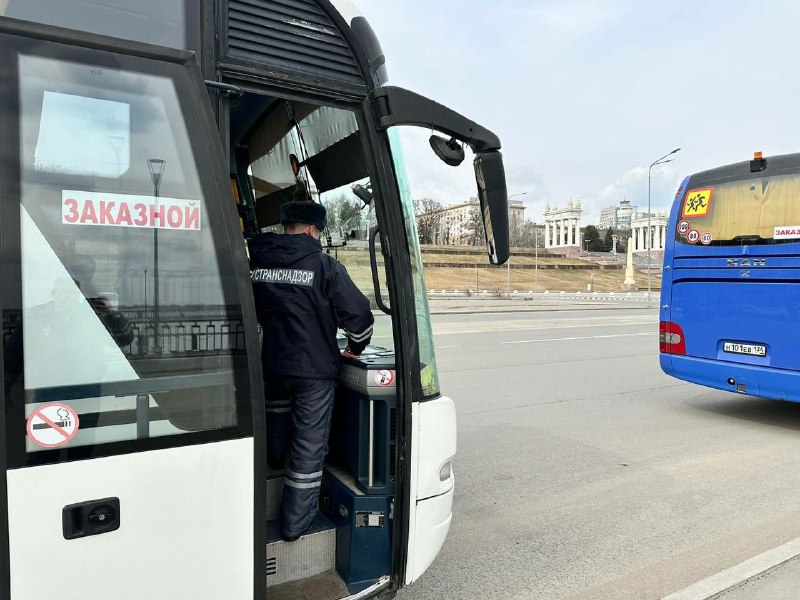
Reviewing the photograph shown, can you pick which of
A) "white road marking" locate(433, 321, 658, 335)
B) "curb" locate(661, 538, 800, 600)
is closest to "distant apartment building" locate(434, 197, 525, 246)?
"white road marking" locate(433, 321, 658, 335)

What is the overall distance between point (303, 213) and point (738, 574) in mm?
3131

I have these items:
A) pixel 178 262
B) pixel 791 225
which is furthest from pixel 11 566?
pixel 791 225

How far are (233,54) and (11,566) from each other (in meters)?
1.76

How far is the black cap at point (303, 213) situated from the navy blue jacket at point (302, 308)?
163 millimetres

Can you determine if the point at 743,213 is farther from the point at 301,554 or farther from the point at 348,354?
the point at 301,554

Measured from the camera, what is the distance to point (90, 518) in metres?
1.85

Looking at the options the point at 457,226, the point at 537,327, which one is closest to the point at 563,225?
the point at 457,226

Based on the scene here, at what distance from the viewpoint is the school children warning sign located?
1.88 metres

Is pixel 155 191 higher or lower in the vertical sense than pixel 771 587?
higher

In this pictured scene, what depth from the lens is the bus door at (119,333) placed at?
1.78 meters

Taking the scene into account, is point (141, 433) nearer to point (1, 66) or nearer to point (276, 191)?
point (1, 66)

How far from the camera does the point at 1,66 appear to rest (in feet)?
5.78

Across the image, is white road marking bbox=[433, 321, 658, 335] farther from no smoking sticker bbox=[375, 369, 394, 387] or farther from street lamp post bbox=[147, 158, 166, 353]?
street lamp post bbox=[147, 158, 166, 353]

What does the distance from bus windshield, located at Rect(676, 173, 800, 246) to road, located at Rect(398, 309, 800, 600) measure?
2131 millimetres
